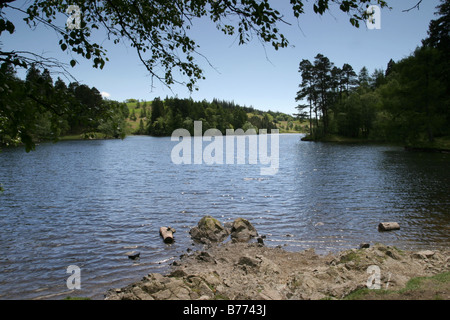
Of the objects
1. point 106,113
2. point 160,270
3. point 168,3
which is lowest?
point 160,270

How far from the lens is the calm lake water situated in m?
11.2

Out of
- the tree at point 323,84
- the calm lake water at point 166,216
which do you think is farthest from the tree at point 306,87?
the calm lake water at point 166,216

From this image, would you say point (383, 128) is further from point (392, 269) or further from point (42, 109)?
point (42, 109)

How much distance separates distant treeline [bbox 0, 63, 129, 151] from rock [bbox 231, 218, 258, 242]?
31.3 feet

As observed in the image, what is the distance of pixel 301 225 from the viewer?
16094 millimetres

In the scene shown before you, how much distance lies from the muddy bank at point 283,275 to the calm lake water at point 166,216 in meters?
1.47

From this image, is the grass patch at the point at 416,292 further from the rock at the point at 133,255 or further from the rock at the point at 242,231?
the rock at the point at 133,255

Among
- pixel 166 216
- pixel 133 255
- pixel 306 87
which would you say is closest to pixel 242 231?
pixel 133 255

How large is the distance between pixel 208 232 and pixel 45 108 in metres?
10.3

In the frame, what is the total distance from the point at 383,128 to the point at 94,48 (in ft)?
209

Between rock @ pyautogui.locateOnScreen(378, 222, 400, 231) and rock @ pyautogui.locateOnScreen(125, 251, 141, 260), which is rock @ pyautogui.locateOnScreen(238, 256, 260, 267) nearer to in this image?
rock @ pyautogui.locateOnScreen(125, 251, 141, 260)

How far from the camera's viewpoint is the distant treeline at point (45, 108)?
4.02 meters

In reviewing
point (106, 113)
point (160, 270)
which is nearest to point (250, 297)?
point (160, 270)

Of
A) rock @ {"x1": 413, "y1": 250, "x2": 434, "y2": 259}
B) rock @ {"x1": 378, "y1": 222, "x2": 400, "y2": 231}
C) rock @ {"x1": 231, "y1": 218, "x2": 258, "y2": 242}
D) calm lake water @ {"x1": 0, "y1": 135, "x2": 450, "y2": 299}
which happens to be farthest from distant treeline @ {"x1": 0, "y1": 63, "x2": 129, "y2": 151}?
rock @ {"x1": 378, "y1": 222, "x2": 400, "y2": 231}
